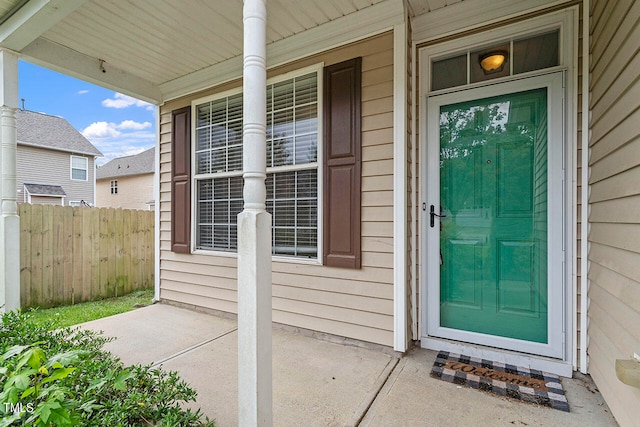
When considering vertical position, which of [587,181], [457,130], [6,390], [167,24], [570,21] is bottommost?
[6,390]

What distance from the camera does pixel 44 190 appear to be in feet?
38.5

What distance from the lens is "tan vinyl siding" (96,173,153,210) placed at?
1537cm

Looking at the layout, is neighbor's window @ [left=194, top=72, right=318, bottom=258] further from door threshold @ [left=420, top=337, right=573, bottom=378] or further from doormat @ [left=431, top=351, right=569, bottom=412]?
doormat @ [left=431, top=351, right=569, bottom=412]

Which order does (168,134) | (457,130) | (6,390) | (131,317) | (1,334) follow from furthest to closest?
(168,134) → (131,317) → (457,130) → (1,334) → (6,390)

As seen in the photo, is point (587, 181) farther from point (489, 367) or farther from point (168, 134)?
point (168, 134)

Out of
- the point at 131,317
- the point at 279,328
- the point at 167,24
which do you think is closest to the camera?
the point at 167,24

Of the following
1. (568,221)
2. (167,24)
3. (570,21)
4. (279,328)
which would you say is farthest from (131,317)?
(570,21)

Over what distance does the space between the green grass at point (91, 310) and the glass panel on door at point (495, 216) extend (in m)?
3.61

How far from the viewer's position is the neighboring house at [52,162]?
1141cm

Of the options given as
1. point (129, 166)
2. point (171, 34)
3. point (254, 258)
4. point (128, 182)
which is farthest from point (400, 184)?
point (129, 166)

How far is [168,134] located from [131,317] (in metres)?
2.18

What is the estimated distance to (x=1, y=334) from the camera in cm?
192

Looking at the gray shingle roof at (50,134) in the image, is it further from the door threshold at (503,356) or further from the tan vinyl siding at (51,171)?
the door threshold at (503,356)

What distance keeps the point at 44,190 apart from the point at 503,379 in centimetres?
1542
